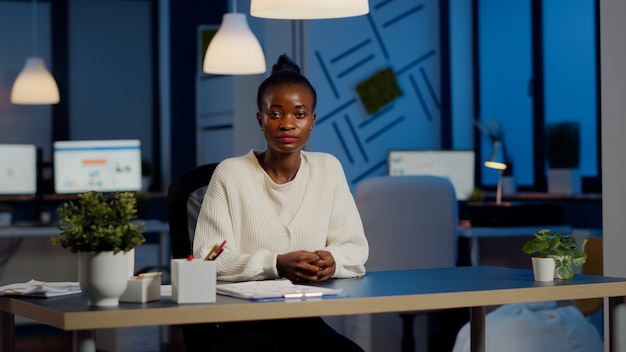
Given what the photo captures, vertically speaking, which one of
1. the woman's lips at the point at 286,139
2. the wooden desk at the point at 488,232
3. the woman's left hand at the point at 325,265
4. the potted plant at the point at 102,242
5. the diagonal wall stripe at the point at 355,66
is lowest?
the wooden desk at the point at 488,232

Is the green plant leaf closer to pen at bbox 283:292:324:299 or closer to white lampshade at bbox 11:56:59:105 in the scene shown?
pen at bbox 283:292:324:299

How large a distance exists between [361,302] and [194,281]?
1.16 ft

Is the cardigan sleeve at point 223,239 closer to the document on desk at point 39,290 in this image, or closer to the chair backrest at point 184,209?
the chair backrest at point 184,209

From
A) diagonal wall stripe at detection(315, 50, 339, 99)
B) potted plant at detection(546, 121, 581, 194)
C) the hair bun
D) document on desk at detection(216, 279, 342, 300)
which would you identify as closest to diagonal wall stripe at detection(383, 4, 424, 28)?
diagonal wall stripe at detection(315, 50, 339, 99)

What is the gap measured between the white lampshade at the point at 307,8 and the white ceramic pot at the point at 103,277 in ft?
2.89

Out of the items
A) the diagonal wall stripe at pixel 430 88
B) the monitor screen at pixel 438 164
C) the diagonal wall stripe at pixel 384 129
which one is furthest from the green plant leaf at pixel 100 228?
the diagonal wall stripe at pixel 430 88

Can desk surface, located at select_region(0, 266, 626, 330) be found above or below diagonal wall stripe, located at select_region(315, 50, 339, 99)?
below

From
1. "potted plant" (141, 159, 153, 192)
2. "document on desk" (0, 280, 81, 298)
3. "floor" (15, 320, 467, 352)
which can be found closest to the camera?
"document on desk" (0, 280, 81, 298)

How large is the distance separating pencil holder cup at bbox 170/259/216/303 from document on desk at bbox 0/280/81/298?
0.36 m

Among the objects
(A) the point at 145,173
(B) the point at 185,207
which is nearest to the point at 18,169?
(A) the point at 145,173

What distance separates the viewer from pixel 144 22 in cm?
910

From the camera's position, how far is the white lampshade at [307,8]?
8.70ft

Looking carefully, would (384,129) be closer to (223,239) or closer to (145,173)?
(145,173)

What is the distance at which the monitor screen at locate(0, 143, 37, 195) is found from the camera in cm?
666
